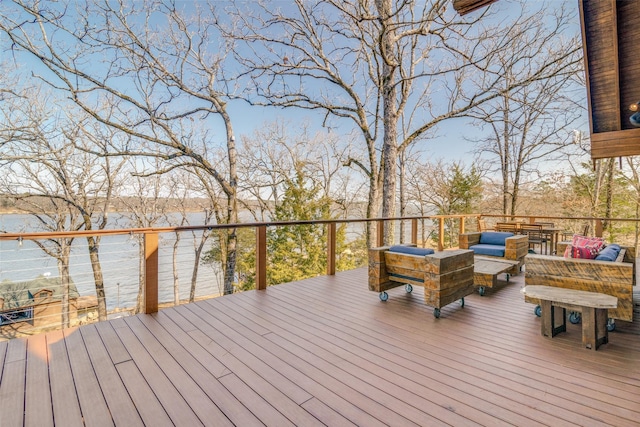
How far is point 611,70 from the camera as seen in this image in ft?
11.9

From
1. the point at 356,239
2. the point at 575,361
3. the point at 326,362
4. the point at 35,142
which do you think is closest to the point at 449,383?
the point at 326,362

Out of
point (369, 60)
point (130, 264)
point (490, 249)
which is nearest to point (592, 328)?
point (490, 249)

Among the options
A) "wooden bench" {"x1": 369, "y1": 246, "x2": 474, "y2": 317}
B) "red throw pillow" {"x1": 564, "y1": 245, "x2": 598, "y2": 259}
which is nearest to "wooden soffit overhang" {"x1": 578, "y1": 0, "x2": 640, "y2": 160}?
"red throw pillow" {"x1": 564, "y1": 245, "x2": 598, "y2": 259}

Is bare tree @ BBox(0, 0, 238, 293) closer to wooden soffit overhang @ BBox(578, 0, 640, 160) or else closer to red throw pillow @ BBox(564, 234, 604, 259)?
wooden soffit overhang @ BBox(578, 0, 640, 160)

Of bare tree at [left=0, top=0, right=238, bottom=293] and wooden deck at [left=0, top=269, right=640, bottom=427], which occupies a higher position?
bare tree at [left=0, top=0, right=238, bottom=293]

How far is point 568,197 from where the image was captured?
43.2 feet

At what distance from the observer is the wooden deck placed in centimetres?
172

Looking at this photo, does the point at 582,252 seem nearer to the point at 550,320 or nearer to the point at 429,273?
the point at 550,320

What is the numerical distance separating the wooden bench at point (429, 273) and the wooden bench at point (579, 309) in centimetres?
73

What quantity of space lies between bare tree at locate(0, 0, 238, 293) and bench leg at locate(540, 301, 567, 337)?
30.1 ft

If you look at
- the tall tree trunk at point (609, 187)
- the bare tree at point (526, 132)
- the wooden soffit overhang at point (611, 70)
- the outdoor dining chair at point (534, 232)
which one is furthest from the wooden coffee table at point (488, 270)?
the tall tree trunk at point (609, 187)

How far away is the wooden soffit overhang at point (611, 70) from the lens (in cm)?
336

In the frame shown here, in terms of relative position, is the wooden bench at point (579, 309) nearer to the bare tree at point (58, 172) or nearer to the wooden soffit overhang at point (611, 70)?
the wooden soffit overhang at point (611, 70)

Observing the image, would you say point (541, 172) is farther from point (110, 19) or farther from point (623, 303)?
point (110, 19)
